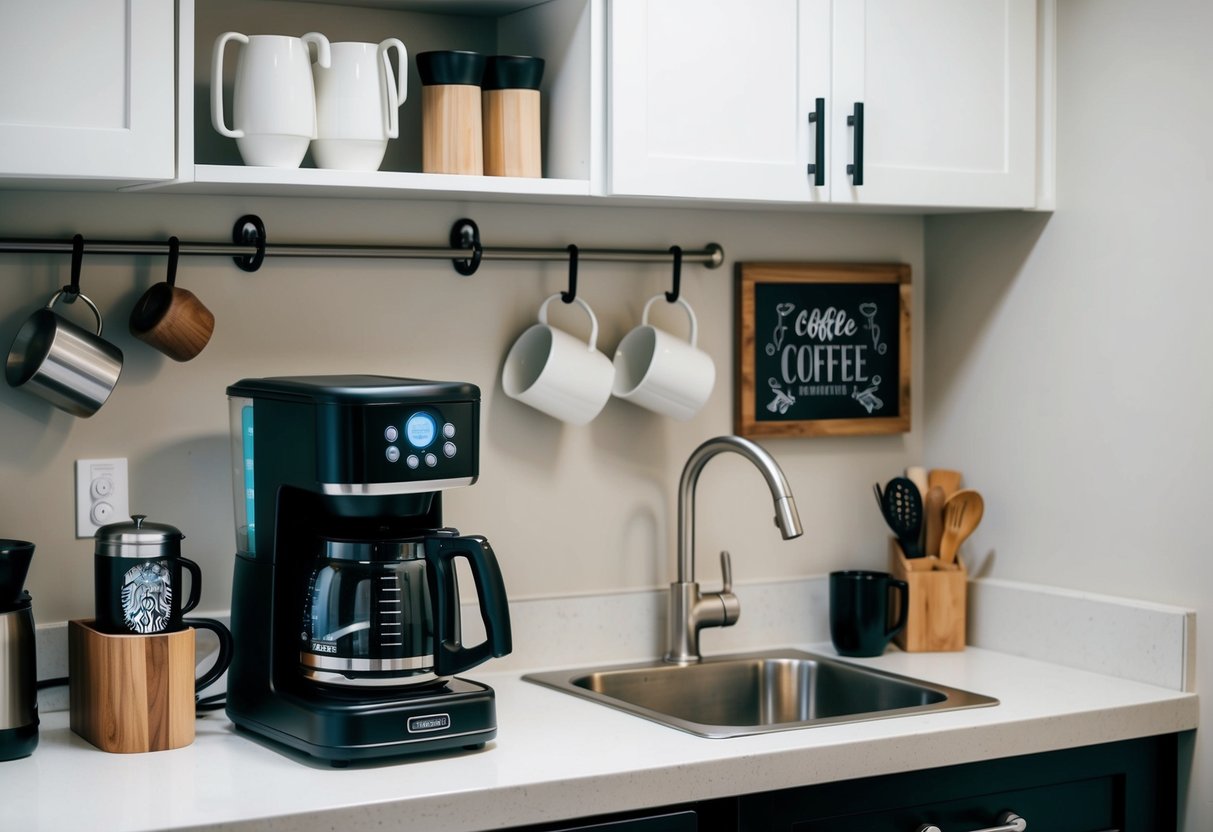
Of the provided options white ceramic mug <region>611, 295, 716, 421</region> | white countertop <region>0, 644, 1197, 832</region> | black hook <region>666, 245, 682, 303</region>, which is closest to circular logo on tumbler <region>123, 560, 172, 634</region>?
white countertop <region>0, 644, 1197, 832</region>

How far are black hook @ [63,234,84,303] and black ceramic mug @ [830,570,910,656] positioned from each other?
1.27 m

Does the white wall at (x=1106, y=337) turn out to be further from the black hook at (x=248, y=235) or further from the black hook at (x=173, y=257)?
the black hook at (x=173, y=257)

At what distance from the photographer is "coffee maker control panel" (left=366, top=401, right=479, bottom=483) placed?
1642 millimetres

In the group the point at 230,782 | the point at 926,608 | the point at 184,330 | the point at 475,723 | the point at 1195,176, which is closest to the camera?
the point at 230,782

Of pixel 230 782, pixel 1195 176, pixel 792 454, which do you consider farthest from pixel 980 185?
pixel 230 782

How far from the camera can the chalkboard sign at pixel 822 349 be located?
240 centimetres

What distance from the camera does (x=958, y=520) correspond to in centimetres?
240

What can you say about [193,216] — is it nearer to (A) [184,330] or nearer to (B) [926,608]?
(A) [184,330]

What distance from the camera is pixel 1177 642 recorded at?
2.08m

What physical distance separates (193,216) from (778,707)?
1206mm

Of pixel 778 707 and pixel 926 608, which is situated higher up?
pixel 926 608

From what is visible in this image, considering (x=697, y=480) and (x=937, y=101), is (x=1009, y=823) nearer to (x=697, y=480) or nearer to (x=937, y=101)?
(x=697, y=480)

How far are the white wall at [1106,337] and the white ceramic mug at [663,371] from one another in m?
0.54

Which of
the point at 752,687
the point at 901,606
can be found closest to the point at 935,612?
the point at 901,606
